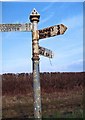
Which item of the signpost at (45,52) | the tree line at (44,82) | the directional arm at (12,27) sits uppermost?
the directional arm at (12,27)

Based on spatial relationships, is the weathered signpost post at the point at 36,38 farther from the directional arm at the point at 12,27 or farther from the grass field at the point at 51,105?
the grass field at the point at 51,105

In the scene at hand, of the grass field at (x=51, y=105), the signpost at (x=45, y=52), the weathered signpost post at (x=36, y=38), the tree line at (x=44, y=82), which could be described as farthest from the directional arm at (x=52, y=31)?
the tree line at (x=44, y=82)

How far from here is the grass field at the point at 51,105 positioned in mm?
7196

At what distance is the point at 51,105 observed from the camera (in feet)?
25.1

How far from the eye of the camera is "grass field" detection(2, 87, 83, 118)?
720cm

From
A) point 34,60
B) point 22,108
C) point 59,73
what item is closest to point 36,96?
point 34,60

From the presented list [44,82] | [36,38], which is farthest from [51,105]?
[36,38]

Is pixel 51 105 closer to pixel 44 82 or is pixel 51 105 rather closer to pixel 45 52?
pixel 44 82

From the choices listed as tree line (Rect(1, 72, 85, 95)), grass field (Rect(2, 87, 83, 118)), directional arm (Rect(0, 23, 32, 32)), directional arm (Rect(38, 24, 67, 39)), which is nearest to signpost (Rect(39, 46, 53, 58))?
directional arm (Rect(38, 24, 67, 39))

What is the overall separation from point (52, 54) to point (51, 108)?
9.84 ft

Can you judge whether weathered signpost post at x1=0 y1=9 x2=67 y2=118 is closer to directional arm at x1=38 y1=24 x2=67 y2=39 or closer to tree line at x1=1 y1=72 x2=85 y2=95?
directional arm at x1=38 y1=24 x2=67 y2=39

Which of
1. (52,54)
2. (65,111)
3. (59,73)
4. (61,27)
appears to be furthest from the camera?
(59,73)

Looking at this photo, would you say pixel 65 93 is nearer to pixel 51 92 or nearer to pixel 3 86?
pixel 51 92

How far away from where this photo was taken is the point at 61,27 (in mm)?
4465
